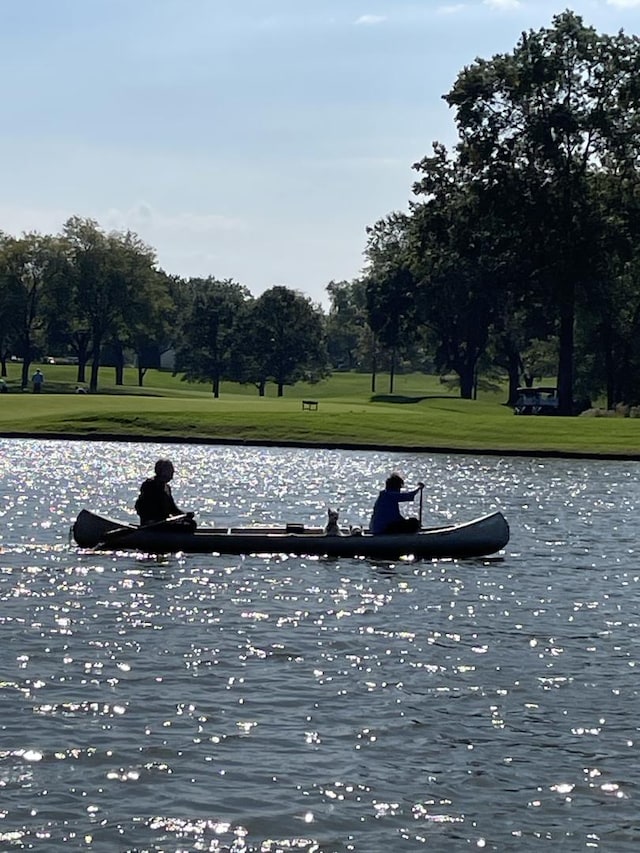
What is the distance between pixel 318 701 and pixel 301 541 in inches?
521

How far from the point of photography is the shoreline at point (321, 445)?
200 feet

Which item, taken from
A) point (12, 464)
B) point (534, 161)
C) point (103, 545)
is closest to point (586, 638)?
point (103, 545)

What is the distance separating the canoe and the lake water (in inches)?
18.1

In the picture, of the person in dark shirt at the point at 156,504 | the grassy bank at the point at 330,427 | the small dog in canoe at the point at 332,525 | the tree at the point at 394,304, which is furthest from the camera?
the tree at the point at 394,304

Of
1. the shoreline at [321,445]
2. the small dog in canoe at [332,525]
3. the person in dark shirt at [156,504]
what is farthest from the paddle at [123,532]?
the shoreline at [321,445]

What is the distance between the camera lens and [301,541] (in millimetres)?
29750

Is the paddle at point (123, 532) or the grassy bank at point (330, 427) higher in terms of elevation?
the grassy bank at point (330, 427)

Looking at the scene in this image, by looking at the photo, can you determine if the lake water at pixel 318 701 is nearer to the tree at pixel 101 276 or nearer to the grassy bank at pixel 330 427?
the grassy bank at pixel 330 427

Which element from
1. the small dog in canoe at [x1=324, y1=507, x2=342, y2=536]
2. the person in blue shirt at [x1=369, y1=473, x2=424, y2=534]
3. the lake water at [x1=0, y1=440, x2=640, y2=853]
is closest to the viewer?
the lake water at [x1=0, y1=440, x2=640, y2=853]

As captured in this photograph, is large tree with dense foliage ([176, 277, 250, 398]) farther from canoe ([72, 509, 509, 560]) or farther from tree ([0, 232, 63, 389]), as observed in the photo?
canoe ([72, 509, 509, 560])

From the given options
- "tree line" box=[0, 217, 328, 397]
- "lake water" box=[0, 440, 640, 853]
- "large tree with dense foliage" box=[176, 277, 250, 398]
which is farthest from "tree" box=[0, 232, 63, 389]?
"lake water" box=[0, 440, 640, 853]

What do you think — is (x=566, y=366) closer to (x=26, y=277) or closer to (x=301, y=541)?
(x=301, y=541)

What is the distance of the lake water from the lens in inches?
500

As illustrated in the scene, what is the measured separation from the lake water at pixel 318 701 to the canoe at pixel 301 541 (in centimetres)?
46
